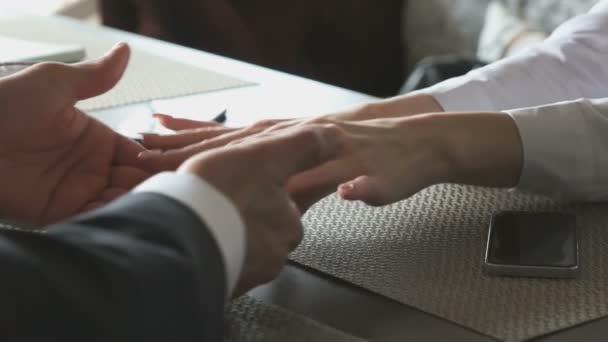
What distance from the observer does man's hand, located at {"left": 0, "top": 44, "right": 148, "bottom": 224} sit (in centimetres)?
70

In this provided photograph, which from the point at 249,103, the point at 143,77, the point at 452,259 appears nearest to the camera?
the point at 452,259

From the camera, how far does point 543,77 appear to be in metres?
0.88

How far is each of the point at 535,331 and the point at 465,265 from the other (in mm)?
92

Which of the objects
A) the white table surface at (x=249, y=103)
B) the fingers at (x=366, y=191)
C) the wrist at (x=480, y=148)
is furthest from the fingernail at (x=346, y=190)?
the white table surface at (x=249, y=103)

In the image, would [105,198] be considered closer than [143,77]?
Yes

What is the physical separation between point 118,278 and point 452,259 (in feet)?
0.94

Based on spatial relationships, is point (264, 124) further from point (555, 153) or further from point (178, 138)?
point (555, 153)

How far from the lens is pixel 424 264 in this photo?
0.64 metres

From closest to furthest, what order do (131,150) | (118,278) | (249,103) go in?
(118,278) → (131,150) → (249,103)

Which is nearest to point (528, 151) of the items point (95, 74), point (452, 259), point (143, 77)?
point (452, 259)

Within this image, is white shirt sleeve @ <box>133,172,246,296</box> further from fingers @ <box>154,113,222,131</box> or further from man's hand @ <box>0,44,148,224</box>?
fingers @ <box>154,113,222,131</box>

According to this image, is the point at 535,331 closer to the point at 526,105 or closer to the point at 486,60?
the point at 526,105

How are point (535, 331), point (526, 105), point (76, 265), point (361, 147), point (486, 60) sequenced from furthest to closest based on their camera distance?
point (486, 60) → point (526, 105) → point (361, 147) → point (535, 331) → point (76, 265)

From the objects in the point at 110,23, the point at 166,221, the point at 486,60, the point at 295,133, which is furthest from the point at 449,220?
the point at 110,23
